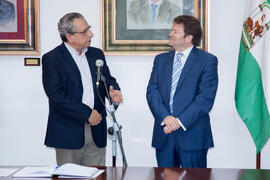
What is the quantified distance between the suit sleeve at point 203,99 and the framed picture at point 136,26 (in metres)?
0.98

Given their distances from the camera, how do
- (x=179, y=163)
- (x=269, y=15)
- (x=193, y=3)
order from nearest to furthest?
(x=179, y=163) < (x=269, y=15) < (x=193, y=3)

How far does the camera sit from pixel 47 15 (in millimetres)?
3891

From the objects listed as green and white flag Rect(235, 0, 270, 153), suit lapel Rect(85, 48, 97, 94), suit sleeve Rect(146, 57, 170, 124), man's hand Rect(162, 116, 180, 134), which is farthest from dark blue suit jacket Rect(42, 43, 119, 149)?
green and white flag Rect(235, 0, 270, 153)

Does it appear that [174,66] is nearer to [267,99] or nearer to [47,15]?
[267,99]

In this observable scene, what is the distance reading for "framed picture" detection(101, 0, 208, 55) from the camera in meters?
3.82

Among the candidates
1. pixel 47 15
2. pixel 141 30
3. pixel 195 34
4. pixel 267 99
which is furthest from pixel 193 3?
pixel 47 15

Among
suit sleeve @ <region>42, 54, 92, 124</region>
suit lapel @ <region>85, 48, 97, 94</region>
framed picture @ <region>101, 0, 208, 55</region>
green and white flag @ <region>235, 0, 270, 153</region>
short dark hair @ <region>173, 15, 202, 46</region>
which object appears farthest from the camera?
framed picture @ <region>101, 0, 208, 55</region>

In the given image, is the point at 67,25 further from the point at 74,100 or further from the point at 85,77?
the point at 74,100

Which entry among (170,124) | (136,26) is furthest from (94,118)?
(136,26)

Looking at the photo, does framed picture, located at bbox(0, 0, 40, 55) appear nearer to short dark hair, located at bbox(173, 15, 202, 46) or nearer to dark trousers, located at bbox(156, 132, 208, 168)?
short dark hair, located at bbox(173, 15, 202, 46)

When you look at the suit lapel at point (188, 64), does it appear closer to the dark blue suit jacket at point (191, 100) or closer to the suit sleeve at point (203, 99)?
the dark blue suit jacket at point (191, 100)

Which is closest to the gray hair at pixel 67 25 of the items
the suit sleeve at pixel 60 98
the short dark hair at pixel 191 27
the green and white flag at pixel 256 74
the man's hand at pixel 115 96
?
the suit sleeve at pixel 60 98

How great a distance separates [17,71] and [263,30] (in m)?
2.49

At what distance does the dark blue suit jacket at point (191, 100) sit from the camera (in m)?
2.85
